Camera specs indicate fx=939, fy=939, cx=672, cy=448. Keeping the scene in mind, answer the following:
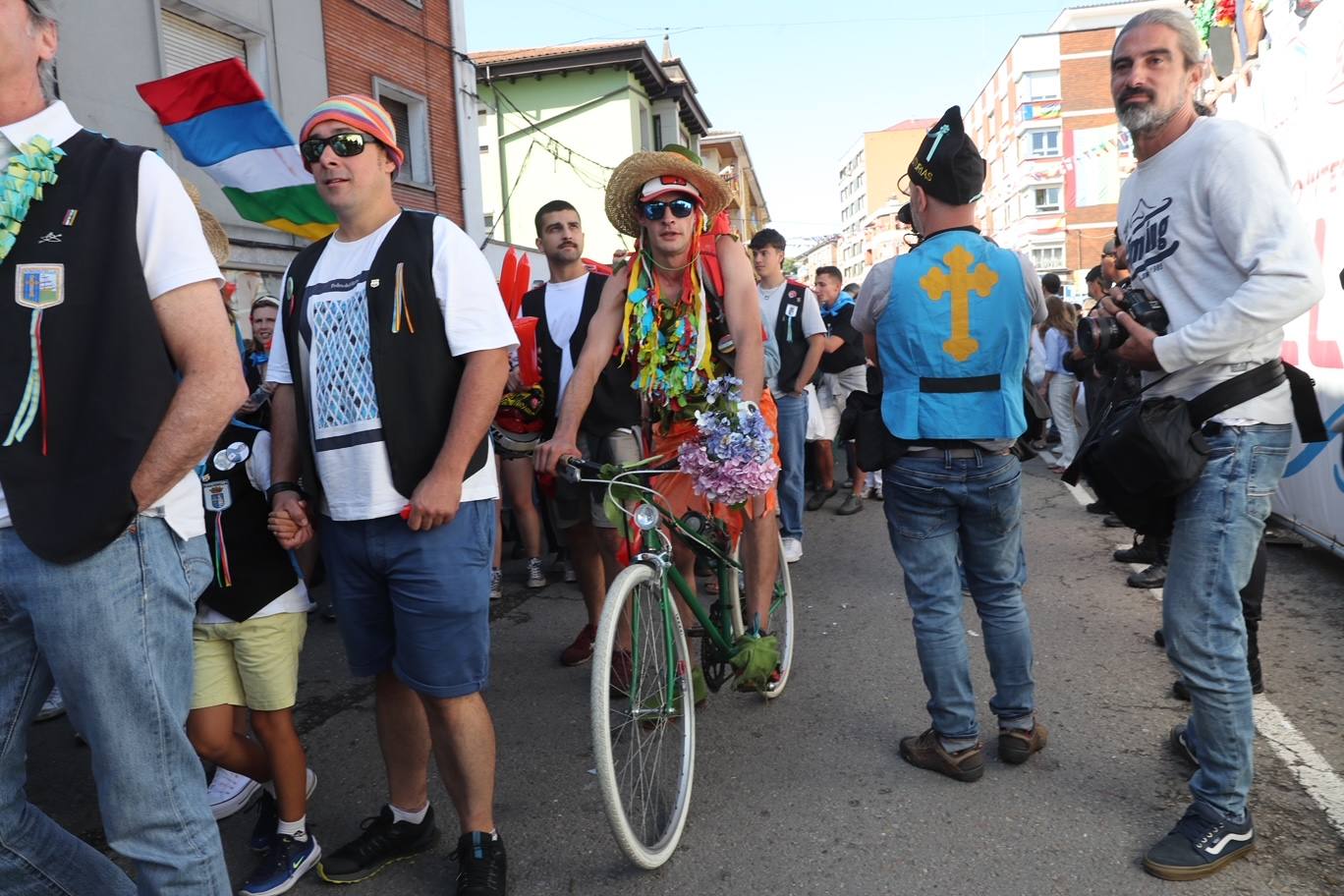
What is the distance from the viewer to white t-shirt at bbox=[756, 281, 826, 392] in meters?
6.60

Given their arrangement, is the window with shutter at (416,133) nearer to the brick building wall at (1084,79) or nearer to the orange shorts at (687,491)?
the orange shorts at (687,491)

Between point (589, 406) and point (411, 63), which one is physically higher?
point (411, 63)

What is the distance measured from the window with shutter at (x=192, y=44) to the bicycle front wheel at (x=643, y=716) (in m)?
9.59

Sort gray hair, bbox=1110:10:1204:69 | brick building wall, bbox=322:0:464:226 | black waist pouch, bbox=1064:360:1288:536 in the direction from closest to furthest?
black waist pouch, bbox=1064:360:1288:536 < gray hair, bbox=1110:10:1204:69 < brick building wall, bbox=322:0:464:226

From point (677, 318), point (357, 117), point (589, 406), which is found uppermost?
point (357, 117)

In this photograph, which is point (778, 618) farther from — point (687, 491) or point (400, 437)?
point (400, 437)

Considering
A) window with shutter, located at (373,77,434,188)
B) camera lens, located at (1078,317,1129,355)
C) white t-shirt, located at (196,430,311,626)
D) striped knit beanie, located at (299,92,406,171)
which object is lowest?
white t-shirt, located at (196,430,311,626)

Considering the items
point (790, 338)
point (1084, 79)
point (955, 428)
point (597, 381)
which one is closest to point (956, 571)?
point (955, 428)

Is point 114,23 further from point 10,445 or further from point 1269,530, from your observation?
point 1269,530

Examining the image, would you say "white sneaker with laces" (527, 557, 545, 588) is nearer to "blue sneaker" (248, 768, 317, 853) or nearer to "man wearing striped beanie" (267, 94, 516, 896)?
"blue sneaker" (248, 768, 317, 853)

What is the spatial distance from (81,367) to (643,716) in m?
1.77

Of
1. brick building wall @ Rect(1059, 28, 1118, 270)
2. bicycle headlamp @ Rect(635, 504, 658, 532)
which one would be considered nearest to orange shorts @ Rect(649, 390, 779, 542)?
bicycle headlamp @ Rect(635, 504, 658, 532)

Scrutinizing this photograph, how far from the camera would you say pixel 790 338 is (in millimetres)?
6629

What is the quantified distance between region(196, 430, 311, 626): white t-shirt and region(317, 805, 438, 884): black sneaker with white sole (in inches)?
27.5
